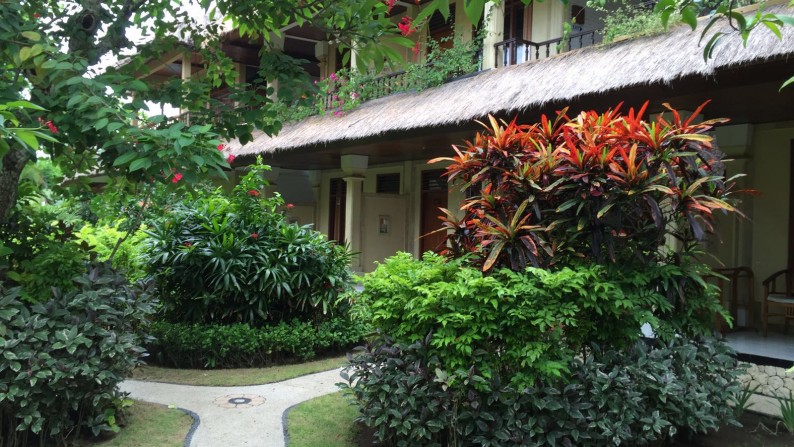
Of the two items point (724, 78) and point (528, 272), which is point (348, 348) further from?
point (724, 78)

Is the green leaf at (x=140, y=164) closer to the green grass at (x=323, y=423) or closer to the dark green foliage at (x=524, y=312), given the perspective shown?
the dark green foliage at (x=524, y=312)

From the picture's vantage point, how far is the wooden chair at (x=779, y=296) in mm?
7085

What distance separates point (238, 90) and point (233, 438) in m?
2.93

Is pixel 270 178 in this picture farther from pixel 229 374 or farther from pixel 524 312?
pixel 524 312

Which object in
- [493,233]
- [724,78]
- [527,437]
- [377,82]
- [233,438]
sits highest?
[377,82]

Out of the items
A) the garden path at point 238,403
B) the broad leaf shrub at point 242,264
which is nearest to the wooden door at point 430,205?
the broad leaf shrub at point 242,264

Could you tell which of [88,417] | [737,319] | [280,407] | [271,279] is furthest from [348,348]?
[737,319]

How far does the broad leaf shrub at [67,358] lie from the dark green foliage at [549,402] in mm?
1848

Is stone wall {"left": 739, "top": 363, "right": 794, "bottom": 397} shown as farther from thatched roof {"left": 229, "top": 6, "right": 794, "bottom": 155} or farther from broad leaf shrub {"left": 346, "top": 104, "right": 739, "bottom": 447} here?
thatched roof {"left": 229, "top": 6, "right": 794, "bottom": 155}

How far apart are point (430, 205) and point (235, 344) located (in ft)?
25.6

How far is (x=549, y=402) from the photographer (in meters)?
3.88

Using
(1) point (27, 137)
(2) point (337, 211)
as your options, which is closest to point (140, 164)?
(1) point (27, 137)

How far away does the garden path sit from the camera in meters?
4.64

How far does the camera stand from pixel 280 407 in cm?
540
